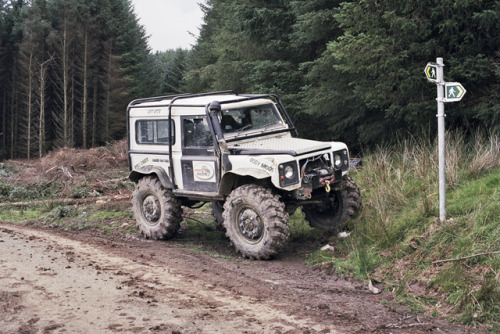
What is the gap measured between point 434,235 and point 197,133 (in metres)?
4.32

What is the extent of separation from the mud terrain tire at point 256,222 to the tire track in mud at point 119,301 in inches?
49.9

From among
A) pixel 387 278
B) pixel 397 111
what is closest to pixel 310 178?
pixel 387 278

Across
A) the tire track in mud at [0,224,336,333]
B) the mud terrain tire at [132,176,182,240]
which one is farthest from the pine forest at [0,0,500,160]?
the tire track in mud at [0,224,336,333]

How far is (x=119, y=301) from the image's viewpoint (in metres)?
6.53

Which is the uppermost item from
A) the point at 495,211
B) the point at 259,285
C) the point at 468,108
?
the point at 468,108

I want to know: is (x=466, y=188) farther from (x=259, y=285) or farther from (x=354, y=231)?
(x=259, y=285)

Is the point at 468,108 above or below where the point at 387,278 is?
above

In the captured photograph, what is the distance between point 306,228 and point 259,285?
324 centimetres

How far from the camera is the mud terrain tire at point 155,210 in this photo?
1012cm

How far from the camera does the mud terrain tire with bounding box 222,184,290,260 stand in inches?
321

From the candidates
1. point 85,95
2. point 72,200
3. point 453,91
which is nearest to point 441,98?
point 453,91

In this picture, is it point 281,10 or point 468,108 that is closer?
point 468,108

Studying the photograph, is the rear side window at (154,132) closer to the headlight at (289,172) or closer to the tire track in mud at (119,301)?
the tire track in mud at (119,301)

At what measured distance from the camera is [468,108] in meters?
12.1
